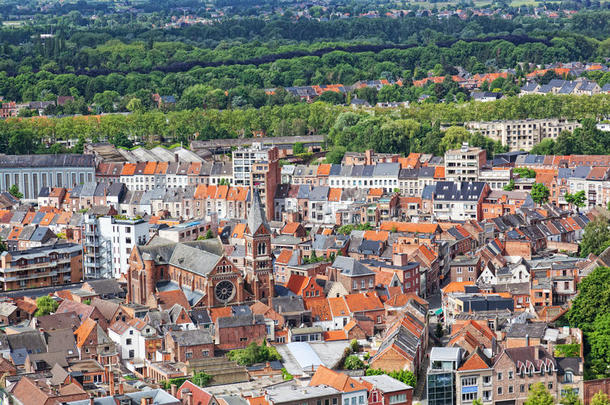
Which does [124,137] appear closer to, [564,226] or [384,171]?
[384,171]

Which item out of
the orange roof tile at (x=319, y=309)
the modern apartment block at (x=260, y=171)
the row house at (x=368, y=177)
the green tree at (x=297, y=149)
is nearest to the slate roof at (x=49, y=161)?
the modern apartment block at (x=260, y=171)

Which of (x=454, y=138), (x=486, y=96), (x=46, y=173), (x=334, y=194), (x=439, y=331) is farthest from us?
(x=486, y=96)

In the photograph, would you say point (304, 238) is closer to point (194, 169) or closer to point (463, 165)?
point (463, 165)

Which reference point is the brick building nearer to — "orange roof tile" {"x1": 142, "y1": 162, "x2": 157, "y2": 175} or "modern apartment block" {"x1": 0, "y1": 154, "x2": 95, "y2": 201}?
"orange roof tile" {"x1": 142, "y1": 162, "x2": 157, "y2": 175}

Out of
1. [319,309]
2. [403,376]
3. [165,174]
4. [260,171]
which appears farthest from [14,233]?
[403,376]

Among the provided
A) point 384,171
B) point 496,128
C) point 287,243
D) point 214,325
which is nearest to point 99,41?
point 496,128

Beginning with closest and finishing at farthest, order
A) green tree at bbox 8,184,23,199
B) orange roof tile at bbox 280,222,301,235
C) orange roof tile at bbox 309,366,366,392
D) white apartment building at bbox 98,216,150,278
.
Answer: orange roof tile at bbox 309,366,366,392, white apartment building at bbox 98,216,150,278, orange roof tile at bbox 280,222,301,235, green tree at bbox 8,184,23,199

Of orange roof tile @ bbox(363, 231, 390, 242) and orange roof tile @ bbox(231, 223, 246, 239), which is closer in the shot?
orange roof tile @ bbox(363, 231, 390, 242)

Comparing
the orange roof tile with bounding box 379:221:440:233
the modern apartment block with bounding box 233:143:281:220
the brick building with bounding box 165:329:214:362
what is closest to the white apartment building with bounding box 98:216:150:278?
the orange roof tile with bounding box 379:221:440:233
